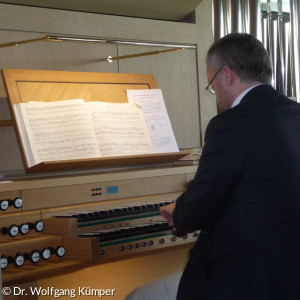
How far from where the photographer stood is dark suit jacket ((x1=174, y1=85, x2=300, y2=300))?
225 centimetres

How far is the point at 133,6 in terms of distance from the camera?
4094 mm

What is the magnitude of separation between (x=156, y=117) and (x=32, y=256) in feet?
4.40

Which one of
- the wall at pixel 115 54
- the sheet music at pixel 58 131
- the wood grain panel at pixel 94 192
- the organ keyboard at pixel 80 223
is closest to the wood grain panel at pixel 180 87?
the wall at pixel 115 54

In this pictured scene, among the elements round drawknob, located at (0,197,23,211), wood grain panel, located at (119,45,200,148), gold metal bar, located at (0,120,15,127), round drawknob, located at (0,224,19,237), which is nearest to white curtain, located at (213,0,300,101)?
wood grain panel, located at (119,45,200,148)

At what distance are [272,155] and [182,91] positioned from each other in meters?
2.01

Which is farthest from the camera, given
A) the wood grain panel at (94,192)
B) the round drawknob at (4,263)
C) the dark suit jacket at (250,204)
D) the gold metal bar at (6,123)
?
the gold metal bar at (6,123)

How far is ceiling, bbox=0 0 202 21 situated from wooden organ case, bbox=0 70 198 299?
1.51 feet

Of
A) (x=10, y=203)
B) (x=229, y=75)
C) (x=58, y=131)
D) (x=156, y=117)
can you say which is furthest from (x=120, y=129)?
(x=229, y=75)

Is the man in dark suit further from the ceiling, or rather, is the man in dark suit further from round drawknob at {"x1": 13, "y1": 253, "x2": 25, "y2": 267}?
the ceiling

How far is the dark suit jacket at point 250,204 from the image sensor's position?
225 cm

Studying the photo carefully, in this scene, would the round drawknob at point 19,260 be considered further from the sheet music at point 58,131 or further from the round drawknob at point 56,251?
the sheet music at point 58,131

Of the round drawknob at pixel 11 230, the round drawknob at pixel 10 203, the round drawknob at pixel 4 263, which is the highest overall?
the round drawknob at pixel 10 203

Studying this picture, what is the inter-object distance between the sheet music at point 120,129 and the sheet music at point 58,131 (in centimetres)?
7

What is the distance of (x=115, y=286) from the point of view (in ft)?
12.4
